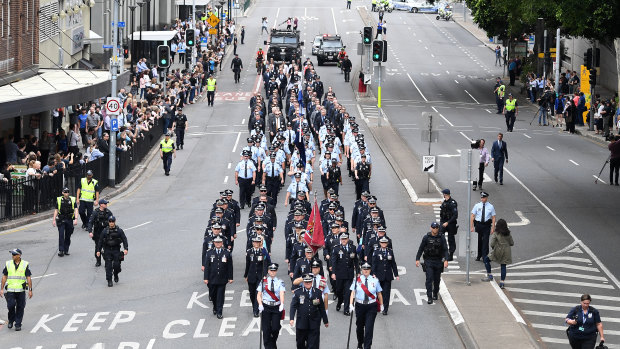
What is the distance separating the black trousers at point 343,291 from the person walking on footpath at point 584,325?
5.06 m

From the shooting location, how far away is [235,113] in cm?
5841

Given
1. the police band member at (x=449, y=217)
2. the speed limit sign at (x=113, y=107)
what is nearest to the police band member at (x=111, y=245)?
the police band member at (x=449, y=217)

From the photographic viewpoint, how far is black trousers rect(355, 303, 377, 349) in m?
20.3

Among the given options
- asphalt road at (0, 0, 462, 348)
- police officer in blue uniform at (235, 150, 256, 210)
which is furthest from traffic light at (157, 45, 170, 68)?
police officer in blue uniform at (235, 150, 256, 210)

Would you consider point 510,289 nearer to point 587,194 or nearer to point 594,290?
point 594,290

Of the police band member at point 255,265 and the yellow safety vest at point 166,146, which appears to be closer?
the police band member at point 255,265

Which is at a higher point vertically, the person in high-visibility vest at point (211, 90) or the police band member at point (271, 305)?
the person in high-visibility vest at point (211, 90)

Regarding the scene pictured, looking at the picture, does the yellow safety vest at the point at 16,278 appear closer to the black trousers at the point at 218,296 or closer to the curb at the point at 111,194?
the black trousers at the point at 218,296

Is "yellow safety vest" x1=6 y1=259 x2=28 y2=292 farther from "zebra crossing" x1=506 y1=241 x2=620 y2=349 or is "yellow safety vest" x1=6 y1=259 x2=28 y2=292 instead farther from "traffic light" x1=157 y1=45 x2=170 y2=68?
"traffic light" x1=157 y1=45 x2=170 y2=68

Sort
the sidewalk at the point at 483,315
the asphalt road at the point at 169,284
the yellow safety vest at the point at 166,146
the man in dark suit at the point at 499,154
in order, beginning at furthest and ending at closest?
the yellow safety vest at the point at 166,146 < the man in dark suit at the point at 499,154 < the asphalt road at the point at 169,284 < the sidewalk at the point at 483,315

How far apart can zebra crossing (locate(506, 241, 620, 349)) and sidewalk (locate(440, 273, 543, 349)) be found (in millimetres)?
438

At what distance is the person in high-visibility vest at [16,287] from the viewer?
72.2 ft

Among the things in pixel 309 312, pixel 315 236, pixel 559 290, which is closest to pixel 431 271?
pixel 315 236

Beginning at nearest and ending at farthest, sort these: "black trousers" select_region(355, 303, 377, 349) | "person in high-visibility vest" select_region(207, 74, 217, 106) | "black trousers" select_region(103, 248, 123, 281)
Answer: "black trousers" select_region(355, 303, 377, 349)
"black trousers" select_region(103, 248, 123, 281)
"person in high-visibility vest" select_region(207, 74, 217, 106)
